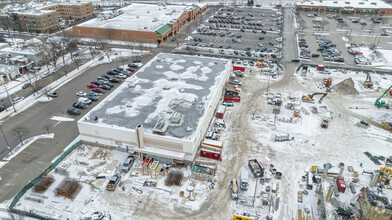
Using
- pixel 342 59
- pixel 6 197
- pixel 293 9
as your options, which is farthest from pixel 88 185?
pixel 293 9

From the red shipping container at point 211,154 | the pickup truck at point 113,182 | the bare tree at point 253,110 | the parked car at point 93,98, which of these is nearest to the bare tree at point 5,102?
the parked car at point 93,98

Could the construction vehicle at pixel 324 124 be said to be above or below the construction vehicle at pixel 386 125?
above

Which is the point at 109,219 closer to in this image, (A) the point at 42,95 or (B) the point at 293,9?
(A) the point at 42,95

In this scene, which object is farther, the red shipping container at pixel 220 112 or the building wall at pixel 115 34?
the building wall at pixel 115 34

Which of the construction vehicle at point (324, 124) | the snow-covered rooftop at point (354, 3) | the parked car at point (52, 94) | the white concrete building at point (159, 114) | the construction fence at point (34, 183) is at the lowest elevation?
the construction vehicle at point (324, 124)

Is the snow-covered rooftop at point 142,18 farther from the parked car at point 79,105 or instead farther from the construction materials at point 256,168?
the construction materials at point 256,168

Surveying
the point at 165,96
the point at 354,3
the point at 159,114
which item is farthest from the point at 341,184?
the point at 354,3

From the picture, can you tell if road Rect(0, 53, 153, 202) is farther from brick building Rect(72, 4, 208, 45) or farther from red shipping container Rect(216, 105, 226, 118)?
brick building Rect(72, 4, 208, 45)
